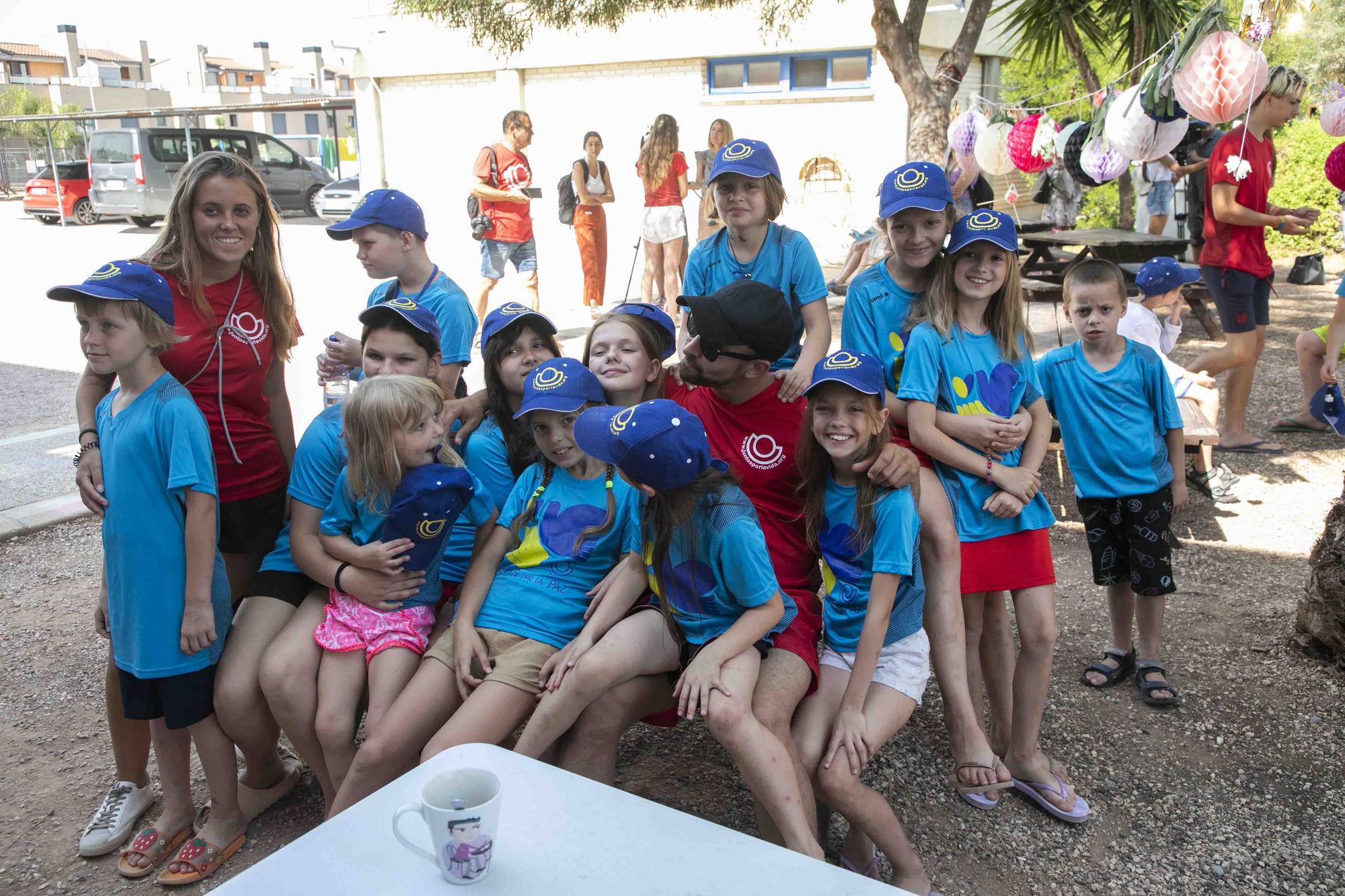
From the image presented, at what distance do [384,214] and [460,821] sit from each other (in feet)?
7.35

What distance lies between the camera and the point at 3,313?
1129cm

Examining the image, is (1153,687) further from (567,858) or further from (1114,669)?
(567,858)

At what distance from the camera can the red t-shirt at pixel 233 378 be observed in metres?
2.70

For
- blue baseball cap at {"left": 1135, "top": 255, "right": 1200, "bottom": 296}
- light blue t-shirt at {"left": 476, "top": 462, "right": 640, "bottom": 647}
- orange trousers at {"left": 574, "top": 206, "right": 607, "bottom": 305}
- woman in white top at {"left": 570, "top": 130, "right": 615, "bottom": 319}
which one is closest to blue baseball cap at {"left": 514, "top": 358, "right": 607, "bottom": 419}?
light blue t-shirt at {"left": 476, "top": 462, "right": 640, "bottom": 647}

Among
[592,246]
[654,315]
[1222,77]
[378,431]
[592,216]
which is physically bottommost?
[378,431]

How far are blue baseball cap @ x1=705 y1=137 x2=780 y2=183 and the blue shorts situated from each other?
560 cm

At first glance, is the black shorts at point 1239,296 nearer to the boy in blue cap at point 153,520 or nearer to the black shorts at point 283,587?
the black shorts at point 283,587

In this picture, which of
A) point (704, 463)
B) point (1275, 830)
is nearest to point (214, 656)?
point (704, 463)

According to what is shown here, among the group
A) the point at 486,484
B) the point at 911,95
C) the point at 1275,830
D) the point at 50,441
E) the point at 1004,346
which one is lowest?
the point at 1275,830

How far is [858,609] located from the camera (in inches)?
99.0

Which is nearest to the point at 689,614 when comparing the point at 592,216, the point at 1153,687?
the point at 1153,687

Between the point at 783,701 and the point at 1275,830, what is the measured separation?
141cm

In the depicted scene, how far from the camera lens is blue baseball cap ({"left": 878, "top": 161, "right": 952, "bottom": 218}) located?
278 cm

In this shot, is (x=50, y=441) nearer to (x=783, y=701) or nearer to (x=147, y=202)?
(x=783, y=701)
